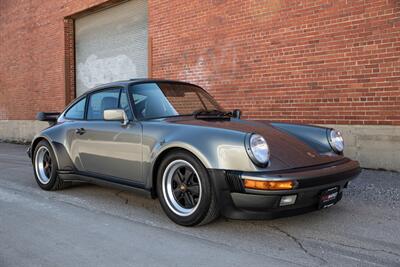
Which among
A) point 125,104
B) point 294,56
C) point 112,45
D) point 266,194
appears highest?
point 112,45

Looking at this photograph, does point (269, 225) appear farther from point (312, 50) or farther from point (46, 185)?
point (312, 50)

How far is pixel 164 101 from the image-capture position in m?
4.49

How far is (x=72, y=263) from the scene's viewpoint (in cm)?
304

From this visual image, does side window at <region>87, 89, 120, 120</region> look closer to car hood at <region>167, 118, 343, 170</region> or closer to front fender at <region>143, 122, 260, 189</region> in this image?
front fender at <region>143, 122, 260, 189</region>

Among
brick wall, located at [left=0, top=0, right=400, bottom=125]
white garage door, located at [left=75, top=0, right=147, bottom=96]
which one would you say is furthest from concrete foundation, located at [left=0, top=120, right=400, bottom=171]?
→ white garage door, located at [left=75, top=0, right=147, bottom=96]

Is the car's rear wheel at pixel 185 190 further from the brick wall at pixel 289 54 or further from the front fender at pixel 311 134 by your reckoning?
the brick wall at pixel 289 54

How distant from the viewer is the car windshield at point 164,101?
14.4 ft

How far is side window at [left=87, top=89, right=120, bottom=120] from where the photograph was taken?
15.6ft

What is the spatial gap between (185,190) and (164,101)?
1.14 meters

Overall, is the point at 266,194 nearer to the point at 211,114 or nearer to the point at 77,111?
the point at 211,114

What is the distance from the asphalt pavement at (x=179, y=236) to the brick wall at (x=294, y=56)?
7.14 ft

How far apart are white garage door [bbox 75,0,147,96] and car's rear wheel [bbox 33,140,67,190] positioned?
6.00m

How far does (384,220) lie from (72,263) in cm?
290

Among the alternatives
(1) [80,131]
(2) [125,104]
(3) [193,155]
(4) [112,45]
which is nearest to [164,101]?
(2) [125,104]
